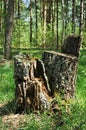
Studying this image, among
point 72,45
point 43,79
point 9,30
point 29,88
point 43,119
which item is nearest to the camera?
point 43,119

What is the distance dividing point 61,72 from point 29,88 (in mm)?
639

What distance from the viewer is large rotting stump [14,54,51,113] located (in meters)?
6.11

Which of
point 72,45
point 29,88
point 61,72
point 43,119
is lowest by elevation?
point 43,119

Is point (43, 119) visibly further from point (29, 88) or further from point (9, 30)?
point (9, 30)

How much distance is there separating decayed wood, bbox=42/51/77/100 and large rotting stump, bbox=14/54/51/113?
14cm

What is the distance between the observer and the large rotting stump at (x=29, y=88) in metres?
6.11

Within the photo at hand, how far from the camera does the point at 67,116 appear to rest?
5629mm

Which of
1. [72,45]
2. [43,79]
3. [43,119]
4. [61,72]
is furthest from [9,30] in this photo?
[43,119]

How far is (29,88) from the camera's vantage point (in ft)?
20.2

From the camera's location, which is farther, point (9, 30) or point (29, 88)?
point (9, 30)

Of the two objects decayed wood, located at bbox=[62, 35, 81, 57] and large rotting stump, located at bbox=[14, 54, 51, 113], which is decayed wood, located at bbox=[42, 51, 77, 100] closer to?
large rotting stump, located at bbox=[14, 54, 51, 113]

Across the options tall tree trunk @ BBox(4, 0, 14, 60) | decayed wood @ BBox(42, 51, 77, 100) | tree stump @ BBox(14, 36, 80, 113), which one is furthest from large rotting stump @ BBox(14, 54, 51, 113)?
tall tree trunk @ BBox(4, 0, 14, 60)

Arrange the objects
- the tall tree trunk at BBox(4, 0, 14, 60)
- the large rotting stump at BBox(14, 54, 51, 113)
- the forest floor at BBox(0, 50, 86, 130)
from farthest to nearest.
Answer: the tall tree trunk at BBox(4, 0, 14, 60) → the large rotting stump at BBox(14, 54, 51, 113) → the forest floor at BBox(0, 50, 86, 130)

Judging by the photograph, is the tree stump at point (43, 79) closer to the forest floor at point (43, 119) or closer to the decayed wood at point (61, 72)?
the decayed wood at point (61, 72)
